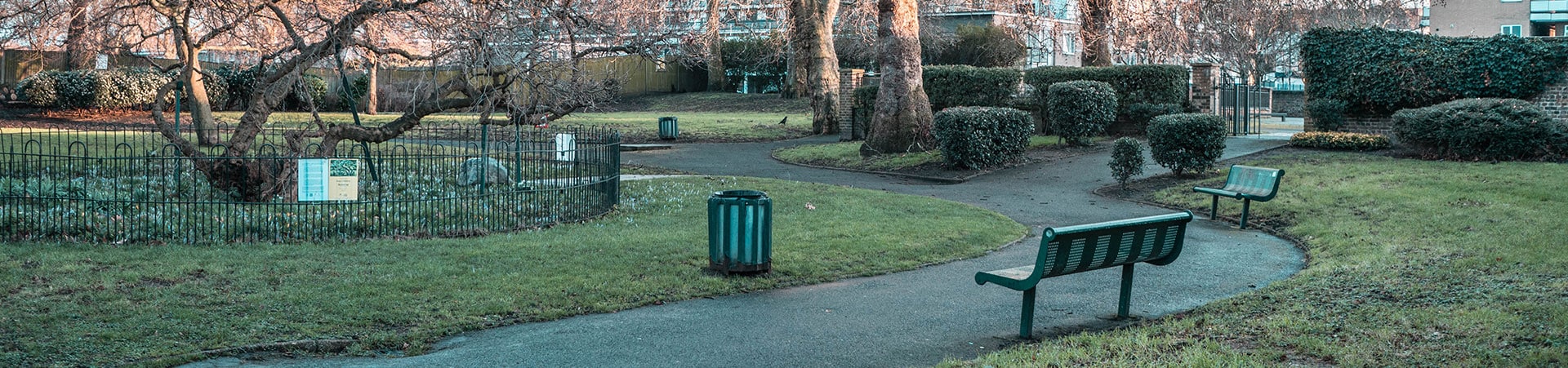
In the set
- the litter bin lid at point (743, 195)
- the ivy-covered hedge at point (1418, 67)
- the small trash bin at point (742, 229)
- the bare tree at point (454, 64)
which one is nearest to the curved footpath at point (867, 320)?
the small trash bin at point (742, 229)

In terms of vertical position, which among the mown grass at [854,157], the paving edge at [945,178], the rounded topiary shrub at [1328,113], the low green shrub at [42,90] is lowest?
the paving edge at [945,178]

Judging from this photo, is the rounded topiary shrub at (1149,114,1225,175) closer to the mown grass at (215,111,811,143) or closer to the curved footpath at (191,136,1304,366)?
the curved footpath at (191,136,1304,366)

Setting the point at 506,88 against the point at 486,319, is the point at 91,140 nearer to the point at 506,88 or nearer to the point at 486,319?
the point at 506,88

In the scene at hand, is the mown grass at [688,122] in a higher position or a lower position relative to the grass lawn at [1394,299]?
higher

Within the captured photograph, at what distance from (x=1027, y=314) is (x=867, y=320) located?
1.00m

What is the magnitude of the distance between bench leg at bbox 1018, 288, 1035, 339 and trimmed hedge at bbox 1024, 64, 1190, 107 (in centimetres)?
1796

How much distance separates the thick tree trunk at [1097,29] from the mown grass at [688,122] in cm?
694

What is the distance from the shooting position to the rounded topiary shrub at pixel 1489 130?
1622cm

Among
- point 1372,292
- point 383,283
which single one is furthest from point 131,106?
point 1372,292

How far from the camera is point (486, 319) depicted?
7016 millimetres

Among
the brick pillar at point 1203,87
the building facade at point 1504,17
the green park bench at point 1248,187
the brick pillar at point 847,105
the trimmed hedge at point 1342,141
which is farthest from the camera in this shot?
the building facade at point 1504,17

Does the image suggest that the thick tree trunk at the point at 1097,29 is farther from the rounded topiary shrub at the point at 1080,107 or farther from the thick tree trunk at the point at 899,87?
the thick tree trunk at the point at 899,87

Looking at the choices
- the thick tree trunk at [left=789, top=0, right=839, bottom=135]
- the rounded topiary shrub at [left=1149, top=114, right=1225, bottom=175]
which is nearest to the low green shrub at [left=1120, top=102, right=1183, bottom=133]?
the rounded topiary shrub at [left=1149, top=114, right=1225, bottom=175]

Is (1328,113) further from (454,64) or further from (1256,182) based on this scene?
(454,64)
